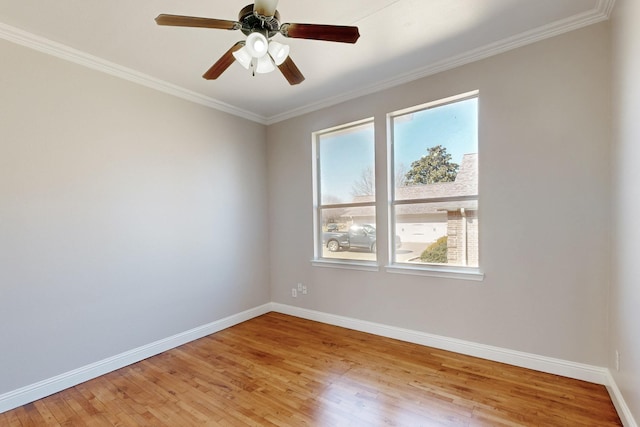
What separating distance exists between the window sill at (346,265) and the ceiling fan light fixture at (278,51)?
92.6 inches

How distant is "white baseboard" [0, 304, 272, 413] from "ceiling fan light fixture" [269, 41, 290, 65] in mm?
2912

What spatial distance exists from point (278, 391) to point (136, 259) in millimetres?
1832

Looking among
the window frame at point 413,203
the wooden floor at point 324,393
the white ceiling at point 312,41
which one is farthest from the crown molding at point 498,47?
the wooden floor at point 324,393

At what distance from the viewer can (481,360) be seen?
8.74ft

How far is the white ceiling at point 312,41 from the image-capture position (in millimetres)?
2072

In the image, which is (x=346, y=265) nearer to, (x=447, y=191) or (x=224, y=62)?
(x=447, y=191)

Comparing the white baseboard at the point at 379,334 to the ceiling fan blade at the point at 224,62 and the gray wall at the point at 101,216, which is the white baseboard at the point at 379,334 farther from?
the ceiling fan blade at the point at 224,62

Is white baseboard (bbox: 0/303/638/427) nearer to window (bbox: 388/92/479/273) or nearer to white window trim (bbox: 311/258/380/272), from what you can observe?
white window trim (bbox: 311/258/380/272)

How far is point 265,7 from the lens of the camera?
5.03 feet

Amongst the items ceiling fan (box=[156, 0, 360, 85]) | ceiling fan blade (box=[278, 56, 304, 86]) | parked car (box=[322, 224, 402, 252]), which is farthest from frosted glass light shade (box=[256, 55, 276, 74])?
parked car (box=[322, 224, 402, 252])

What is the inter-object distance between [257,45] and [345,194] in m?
2.29

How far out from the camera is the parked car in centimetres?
350

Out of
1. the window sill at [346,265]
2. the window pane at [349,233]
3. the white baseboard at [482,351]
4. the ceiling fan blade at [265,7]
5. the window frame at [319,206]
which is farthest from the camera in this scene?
the window frame at [319,206]

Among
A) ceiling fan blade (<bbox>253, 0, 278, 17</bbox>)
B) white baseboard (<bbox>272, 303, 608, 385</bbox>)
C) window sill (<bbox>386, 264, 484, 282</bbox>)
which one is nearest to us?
ceiling fan blade (<bbox>253, 0, 278, 17</bbox>)
